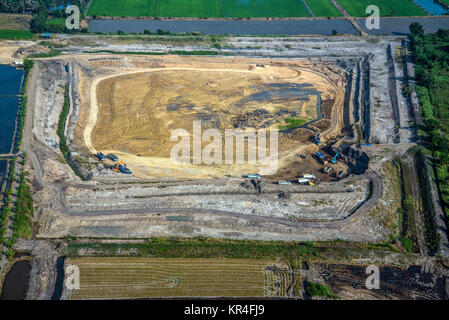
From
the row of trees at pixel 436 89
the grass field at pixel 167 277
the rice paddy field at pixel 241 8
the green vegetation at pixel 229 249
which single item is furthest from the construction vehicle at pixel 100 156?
the rice paddy field at pixel 241 8

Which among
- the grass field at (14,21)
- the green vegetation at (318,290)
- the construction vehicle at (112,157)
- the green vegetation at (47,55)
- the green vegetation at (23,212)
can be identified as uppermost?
the grass field at (14,21)

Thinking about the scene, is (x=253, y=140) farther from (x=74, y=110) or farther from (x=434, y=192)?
(x=74, y=110)

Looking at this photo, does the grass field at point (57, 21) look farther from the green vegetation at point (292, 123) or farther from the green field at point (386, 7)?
the green field at point (386, 7)

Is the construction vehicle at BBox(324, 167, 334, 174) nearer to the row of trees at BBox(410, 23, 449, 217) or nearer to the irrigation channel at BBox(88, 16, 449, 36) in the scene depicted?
the row of trees at BBox(410, 23, 449, 217)

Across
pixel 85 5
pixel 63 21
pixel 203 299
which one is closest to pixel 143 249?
pixel 203 299

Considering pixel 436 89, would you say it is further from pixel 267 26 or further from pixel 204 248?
pixel 204 248

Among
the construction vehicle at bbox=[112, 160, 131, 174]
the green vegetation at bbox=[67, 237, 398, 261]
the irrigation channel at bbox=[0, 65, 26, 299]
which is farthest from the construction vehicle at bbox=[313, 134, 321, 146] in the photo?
the irrigation channel at bbox=[0, 65, 26, 299]
